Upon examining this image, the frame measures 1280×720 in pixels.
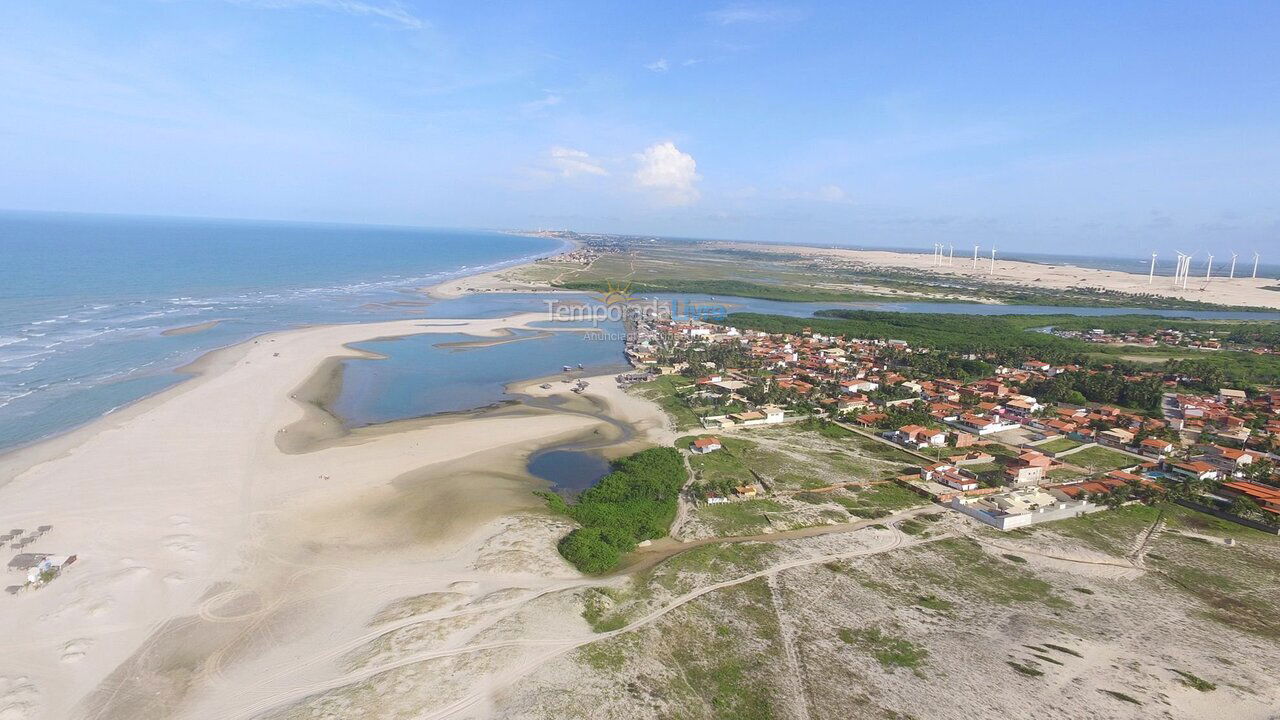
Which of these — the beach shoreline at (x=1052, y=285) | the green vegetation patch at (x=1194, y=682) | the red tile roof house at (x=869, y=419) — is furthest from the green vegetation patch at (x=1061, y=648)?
the beach shoreline at (x=1052, y=285)

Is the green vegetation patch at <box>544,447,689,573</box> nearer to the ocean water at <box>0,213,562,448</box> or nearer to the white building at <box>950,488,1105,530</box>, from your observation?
the white building at <box>950,488,1105,530</box>

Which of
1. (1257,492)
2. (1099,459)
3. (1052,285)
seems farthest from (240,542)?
(1052,285)

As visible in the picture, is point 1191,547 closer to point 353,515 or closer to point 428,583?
point 428,583

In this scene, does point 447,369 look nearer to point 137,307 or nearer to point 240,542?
point 240,542

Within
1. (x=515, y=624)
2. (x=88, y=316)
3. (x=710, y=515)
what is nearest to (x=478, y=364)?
(x=710, y=515)

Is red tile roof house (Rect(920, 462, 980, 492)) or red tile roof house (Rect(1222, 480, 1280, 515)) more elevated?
red tile roof house (Rect(1222, 480, 1280, 515))

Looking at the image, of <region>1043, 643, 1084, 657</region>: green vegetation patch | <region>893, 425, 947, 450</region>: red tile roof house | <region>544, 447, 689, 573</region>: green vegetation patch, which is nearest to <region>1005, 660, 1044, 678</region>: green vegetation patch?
<region>1043, 643, 1084, 657</region>: green vegetation patch

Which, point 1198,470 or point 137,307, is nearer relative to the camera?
point 1198,470
